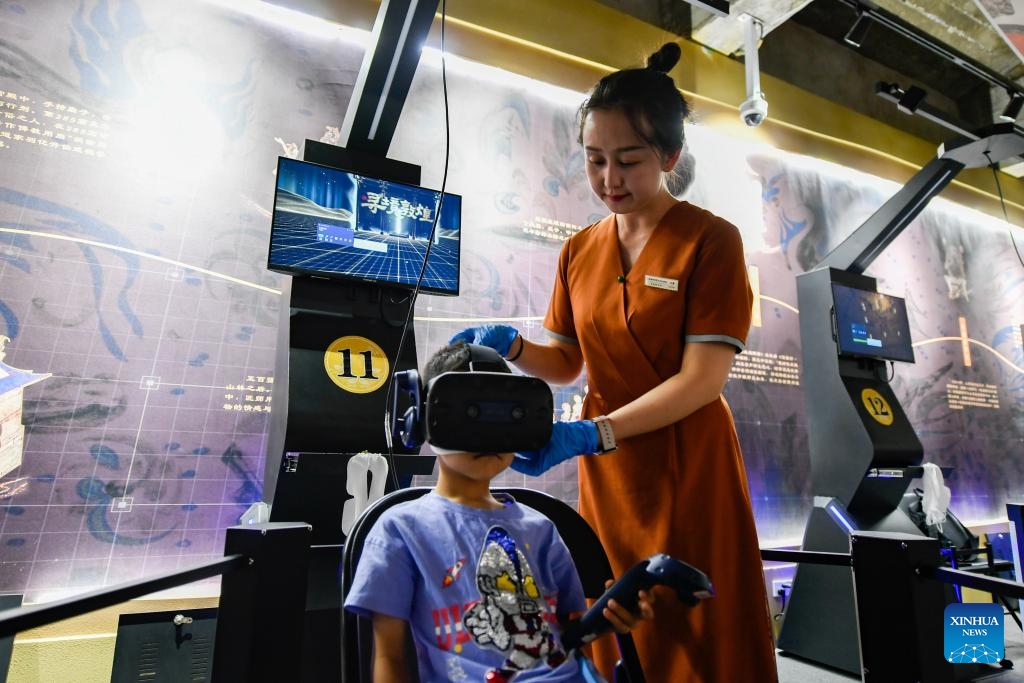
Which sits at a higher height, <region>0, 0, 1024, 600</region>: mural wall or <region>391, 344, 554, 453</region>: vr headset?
<region>0, 0, 1024, 600</region>: mural wall

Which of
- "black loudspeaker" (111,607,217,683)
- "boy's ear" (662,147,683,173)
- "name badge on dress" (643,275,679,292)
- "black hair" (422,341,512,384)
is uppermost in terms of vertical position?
Result: "boy's ear" (662,147,683,173)

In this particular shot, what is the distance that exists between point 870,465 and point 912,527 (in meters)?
0.41

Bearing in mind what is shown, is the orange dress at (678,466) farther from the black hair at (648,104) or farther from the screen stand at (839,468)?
the screen stand at (839,468)

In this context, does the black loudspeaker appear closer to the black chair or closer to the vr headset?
the black chair

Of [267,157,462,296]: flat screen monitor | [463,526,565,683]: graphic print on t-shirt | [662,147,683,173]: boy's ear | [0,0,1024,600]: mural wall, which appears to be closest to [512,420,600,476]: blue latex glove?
[463,526,565,683]: graphic print on t-shirt

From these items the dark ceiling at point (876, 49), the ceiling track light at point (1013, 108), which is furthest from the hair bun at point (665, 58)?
the ceiling track light at point (1013, 108)

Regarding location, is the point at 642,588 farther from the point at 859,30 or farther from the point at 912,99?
the point at 859,30

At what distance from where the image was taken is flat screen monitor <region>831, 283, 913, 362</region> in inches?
123

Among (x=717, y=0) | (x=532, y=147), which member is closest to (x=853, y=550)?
(x=532, y=147)

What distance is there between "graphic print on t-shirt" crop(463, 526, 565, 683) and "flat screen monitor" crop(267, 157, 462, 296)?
1198 millimetres

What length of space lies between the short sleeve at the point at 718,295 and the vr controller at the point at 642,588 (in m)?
0.47

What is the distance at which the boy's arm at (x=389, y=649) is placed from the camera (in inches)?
29.5

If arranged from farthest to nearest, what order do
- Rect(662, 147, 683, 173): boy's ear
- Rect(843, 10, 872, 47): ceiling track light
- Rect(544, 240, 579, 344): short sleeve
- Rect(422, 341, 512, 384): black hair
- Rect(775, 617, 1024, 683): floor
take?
Rect(843, 10, 872, 47): ceiling track light → Rect(775, 617, 1024, 683): floor → Rect(544, 240, 579, 344): short sleeve → Rect(662, 147, 683, 173): boy's ear → Rect(422, 341, 512, 384): black hair

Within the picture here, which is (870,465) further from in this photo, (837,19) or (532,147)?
(837,19)
